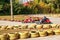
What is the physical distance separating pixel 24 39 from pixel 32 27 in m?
4.64

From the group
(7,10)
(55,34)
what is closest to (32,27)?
(55,34)

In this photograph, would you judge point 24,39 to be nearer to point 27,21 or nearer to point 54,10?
point 27,21

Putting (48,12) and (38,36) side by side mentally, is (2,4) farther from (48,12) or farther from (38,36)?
(38,36)

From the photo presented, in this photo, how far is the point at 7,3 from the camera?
1603 inches

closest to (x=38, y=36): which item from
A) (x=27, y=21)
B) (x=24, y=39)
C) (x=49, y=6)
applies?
(x=24, y=39)

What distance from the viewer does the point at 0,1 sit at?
3988 centimetres

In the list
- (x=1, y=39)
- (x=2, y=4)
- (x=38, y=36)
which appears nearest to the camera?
(x=1, y=39)

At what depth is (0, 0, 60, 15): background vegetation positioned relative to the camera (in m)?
39.0

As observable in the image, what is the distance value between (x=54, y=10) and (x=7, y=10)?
8.99 m

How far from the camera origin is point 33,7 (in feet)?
133

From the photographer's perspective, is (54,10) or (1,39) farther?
(54,10)

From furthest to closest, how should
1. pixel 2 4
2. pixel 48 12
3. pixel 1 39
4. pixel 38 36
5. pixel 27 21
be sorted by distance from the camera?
pixel 48 12 → pixel 2 4 → pixel 27 21 → pixel 38 36 → pixel 1 39

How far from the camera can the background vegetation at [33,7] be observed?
128 ft

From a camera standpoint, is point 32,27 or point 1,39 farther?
point 32,27
